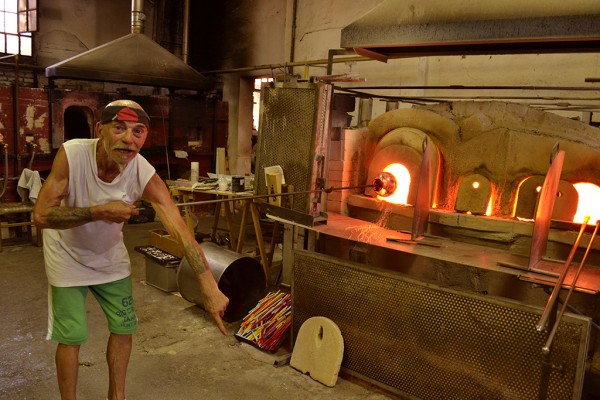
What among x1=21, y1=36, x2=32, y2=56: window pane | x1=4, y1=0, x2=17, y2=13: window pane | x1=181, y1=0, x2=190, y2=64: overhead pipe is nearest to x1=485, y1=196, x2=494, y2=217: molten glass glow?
x1=181, y1=0, x2=190, y2=64: overhead pipe

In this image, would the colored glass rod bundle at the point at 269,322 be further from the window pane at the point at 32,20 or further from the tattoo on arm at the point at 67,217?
the window pane at the point at 32,20

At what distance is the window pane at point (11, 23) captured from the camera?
29.2 ft

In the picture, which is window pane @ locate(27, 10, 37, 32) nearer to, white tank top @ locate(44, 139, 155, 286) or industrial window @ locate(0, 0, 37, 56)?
industrial window @ locate(0, 0, 37, 56)

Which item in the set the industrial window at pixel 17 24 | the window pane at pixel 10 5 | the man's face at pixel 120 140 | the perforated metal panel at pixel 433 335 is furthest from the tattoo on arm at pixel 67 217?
the window pane at pixel 10 5

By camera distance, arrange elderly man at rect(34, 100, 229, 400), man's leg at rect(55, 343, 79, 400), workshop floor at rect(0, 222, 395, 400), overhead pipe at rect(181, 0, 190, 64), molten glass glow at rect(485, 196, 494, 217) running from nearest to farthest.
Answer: elderly man at rect(34, 100, 229, 400), man's leg at rect(55, 343, 79, 400), workshop floor at rect(0, 222, 395, 400), molten glass glow at rect(485, 196, 494, 217), overhead pipe at rect(181, 0, 190, 64)

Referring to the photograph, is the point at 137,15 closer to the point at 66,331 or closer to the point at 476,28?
the point at 476,28

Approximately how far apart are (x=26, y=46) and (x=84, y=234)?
8018 mm

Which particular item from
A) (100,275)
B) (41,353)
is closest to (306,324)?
(100,275)

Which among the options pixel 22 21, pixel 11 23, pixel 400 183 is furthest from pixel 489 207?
pixel 11 23

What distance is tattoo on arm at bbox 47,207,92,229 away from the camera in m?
2.43

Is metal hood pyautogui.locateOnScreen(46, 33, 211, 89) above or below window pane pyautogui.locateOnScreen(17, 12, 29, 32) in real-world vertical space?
below

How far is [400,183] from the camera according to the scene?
5086 mm

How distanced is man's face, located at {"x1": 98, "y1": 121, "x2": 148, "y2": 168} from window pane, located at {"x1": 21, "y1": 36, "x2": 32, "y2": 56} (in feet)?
25.7

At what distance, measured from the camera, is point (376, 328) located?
3639mm
